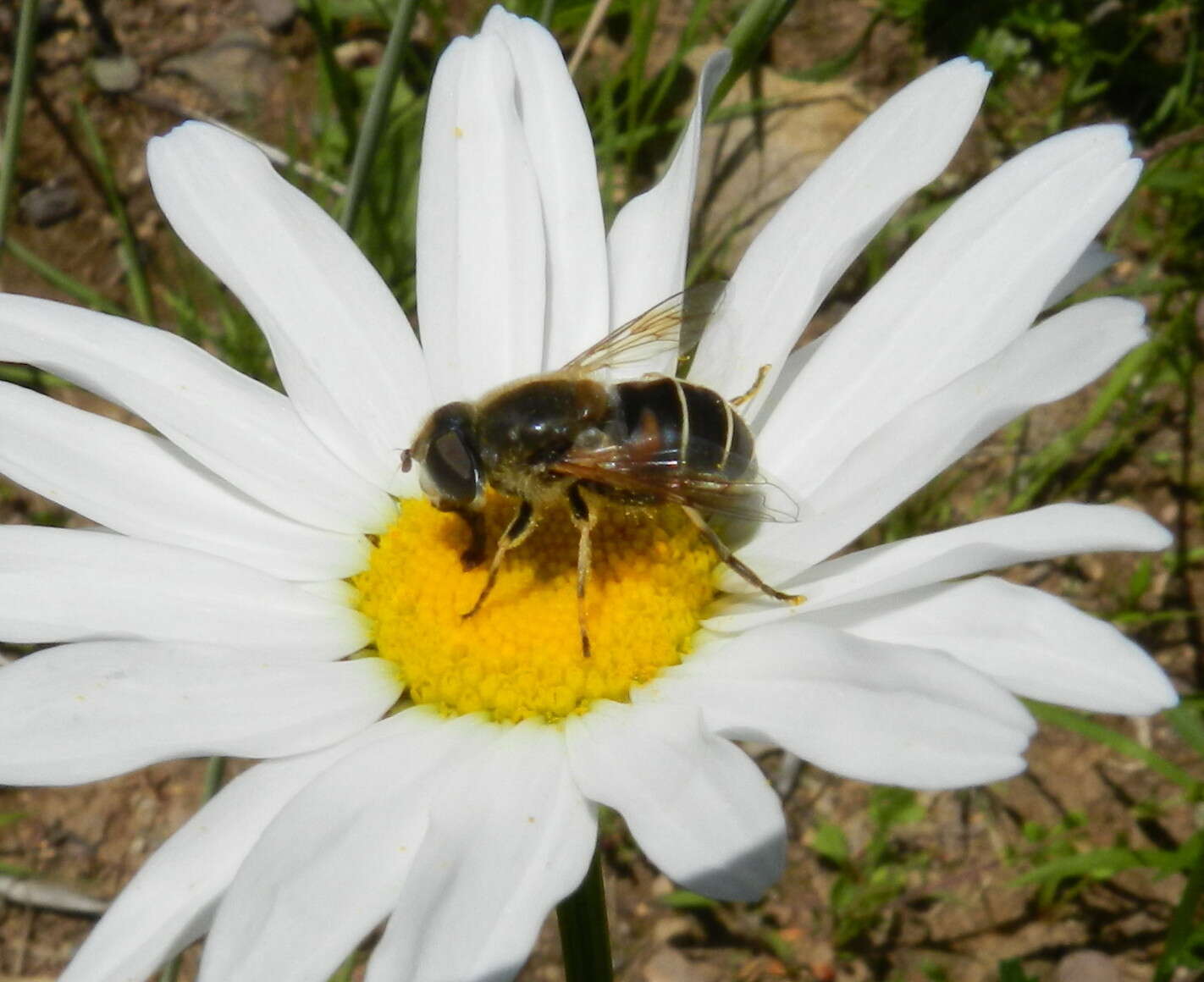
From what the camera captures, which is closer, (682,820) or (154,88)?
(682,820)

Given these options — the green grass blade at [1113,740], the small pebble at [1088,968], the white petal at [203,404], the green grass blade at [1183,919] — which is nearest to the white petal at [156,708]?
the white petal at [203,404]

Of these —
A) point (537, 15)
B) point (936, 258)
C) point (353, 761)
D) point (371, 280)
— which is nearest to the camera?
point (353, 761)

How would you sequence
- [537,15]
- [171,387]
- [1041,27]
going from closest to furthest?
[171,387], [537,15], [1041,27]

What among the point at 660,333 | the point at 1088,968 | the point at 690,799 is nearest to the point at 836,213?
the point at 660,333

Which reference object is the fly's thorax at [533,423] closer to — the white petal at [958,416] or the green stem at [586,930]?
the white petal at [958,416]

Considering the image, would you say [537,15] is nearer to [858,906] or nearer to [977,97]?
[977,97]

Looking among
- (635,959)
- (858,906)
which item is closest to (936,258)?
(858,906)

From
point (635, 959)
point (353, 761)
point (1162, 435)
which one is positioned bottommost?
point (635, 959)

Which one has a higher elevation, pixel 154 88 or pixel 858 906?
pixel 154 88

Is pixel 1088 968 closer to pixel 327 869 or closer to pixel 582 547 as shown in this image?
pixel 582 547
